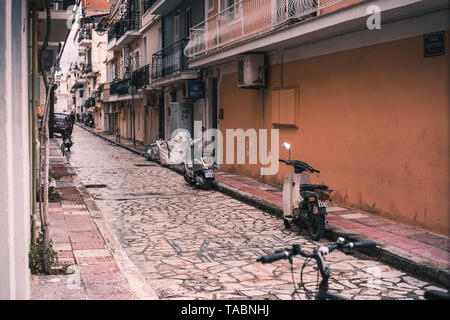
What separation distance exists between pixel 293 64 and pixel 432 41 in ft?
15.6

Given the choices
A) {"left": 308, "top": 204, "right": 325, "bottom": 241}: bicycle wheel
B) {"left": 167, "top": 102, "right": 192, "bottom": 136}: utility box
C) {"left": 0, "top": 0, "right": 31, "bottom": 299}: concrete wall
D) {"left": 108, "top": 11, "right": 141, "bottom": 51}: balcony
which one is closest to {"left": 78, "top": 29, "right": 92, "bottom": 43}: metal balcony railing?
{"left": 108, "top": 11, "right": 141, "bottom": 51}: balcony

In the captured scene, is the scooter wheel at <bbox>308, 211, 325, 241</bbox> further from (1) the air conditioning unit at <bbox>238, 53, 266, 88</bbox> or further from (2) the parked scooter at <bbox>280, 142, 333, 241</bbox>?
(1) the air conditioning unit at <bbox>238, 53, 266, 88</bbox>

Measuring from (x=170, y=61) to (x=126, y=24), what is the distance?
433 inches

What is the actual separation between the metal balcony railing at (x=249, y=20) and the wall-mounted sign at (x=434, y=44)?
1.91 m

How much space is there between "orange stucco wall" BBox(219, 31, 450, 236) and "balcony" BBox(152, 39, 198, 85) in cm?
805

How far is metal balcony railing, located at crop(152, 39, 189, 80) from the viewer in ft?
67.7

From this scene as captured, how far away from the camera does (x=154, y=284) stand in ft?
19.7

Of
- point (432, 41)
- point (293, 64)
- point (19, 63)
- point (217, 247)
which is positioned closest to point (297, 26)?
point (293, 64)

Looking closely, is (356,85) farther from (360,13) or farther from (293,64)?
(293,64)

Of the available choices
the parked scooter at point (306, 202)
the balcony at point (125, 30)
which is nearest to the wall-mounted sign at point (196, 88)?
the parked scooter at point (306, 202)

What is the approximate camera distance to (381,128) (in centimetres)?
904

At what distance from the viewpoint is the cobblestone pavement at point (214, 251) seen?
5832 millimetres

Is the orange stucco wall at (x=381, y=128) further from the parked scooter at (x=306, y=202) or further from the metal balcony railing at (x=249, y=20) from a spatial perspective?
the parked scooter at (x=306, y=202)

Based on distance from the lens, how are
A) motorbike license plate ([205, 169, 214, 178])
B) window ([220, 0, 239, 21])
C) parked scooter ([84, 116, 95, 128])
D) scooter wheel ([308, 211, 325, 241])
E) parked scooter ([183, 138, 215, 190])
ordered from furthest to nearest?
parked scooter ([84, 116, 95, 128]), window ([220, 0, 239, 21]), parked scooter ([183, 138, 215, 190]), motorbike license plate ([205, 169, 214, 178]), scooter wheel ([308, 211, 325, 241])
